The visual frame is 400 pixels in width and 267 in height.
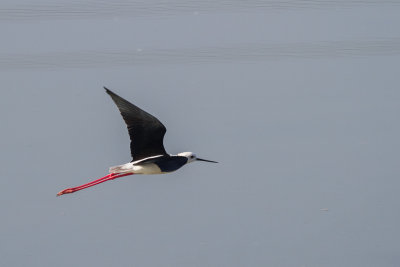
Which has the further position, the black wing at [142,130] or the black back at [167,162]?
the black back at [167,162]

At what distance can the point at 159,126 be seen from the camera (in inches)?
379

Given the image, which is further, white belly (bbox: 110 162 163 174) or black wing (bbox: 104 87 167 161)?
white belly (bbox: 110 162 163 174)

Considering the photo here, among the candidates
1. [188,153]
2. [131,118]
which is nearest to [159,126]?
[131,118]

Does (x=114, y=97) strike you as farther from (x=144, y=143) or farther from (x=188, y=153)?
(x=188, y=153)

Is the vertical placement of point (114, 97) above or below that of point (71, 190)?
above

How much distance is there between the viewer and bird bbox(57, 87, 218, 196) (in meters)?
9.52

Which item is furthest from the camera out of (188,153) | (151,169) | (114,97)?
(188,153)

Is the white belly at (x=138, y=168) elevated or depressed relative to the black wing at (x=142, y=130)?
depressed

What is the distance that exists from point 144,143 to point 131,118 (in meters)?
0.34

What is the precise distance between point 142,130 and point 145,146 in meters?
0.22

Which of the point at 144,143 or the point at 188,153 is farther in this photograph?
the point at 188,153

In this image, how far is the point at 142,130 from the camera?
9.67 m

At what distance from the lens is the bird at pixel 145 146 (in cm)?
952

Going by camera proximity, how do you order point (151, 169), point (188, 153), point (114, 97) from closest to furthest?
point (114, 97) → point (151, 169) → point (188, 153)
